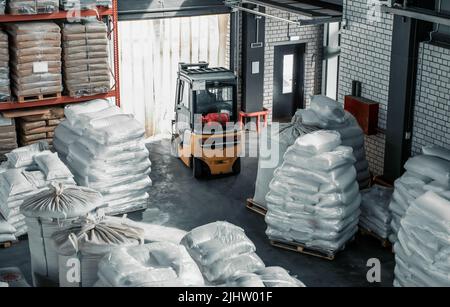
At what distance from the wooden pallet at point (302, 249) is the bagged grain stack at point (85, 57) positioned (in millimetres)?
5045

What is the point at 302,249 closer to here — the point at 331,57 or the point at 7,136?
the point at 7,136

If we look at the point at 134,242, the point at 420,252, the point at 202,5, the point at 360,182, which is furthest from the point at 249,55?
the point at 134,242

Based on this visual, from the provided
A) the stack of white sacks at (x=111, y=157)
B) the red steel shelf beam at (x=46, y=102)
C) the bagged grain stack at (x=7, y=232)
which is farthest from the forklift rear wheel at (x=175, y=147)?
the bagged grain stack at (x=7, y=232)

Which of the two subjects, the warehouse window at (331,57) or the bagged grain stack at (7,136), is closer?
the bagged grain stack at (7,136)

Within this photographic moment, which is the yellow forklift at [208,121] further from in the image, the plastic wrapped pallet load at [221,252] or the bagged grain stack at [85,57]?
the plastic wrapped pallet load at [221,252]

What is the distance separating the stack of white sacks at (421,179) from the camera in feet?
33.6

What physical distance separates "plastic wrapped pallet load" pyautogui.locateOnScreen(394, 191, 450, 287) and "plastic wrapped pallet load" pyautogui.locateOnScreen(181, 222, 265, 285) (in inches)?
Answer: 83.6

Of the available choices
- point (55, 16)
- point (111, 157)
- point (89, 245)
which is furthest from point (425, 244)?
point (55, 16)

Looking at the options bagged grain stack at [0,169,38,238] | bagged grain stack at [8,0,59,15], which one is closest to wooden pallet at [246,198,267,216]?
bagged grain stack at [0,169,38,238]

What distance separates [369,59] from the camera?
13352mm

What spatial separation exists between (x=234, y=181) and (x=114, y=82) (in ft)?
10.8

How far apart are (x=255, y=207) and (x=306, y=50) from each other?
19.6ft

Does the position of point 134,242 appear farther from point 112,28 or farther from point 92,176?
point 112,28

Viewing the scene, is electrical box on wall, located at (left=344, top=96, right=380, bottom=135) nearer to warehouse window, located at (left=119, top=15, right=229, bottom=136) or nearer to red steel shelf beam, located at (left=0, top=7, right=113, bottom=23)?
warehouse window, located at (left=119, top=15, right=229, bottom=136)
